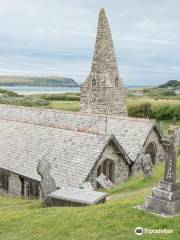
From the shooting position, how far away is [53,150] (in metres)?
25.6

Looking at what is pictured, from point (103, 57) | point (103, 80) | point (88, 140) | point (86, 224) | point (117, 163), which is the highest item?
point (103, 57)

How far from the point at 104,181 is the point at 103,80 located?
13945mm

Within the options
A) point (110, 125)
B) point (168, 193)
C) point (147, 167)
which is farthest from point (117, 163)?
point (168, 193)

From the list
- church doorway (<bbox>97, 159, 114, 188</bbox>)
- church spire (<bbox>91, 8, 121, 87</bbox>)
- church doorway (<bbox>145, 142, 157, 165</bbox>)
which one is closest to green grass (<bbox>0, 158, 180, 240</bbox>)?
church doorway (<bbox>97, 159, 114, 188</bbox>)

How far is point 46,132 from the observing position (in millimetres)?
28328

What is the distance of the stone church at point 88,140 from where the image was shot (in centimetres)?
2394

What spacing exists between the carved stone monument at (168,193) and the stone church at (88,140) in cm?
919

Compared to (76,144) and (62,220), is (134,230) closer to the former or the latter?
(62,220)

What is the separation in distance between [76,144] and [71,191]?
8.19m

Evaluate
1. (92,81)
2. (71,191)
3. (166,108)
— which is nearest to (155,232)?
(71,191)

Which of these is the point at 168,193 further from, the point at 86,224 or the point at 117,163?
the point at 117,163

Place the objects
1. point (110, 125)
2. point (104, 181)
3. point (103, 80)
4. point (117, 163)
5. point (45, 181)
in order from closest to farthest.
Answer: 1. point (45, 181)
2. point (104, 181)
3. point (117, 163)
4. point (110, 125)
5. point (103, 80)

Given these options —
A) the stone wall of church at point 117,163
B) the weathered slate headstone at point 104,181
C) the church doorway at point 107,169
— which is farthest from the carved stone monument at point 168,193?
the church doorway at point 107,169

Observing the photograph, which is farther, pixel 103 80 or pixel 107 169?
pixel 103 80
